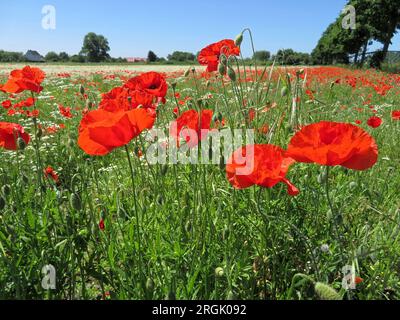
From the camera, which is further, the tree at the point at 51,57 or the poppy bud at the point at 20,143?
the tree at the point at 51,57

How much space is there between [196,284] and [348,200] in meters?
1.14

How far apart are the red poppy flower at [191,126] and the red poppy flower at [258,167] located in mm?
374

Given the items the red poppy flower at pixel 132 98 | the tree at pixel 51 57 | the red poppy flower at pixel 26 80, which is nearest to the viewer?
the red poppy flower at pixel 132 98

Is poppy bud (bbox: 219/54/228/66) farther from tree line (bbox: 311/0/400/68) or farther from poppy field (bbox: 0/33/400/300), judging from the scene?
tree line (bbox: 311/0/400/68)

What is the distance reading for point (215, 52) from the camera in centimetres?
211

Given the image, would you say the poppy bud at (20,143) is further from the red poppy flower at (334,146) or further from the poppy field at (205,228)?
the red poppy flower at (334,146)

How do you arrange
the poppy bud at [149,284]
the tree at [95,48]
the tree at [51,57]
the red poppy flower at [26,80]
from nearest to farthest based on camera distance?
the poppy bud at [149,284], the red poppy flower at [26,80], the tree at [51,57], the tree at [95,48]

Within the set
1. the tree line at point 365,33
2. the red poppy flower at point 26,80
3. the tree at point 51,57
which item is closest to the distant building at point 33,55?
the red poppy flower at point 26,80

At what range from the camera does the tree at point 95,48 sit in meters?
52.6

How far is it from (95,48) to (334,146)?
184ft

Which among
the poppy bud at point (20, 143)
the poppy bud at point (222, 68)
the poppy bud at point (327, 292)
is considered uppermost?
the poppy bud at point (222, 68)

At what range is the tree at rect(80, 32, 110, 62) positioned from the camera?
52.6 meters

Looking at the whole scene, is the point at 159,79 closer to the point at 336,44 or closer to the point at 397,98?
the point at 397,98

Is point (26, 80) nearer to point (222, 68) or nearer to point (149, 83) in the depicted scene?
point (149, 83)
